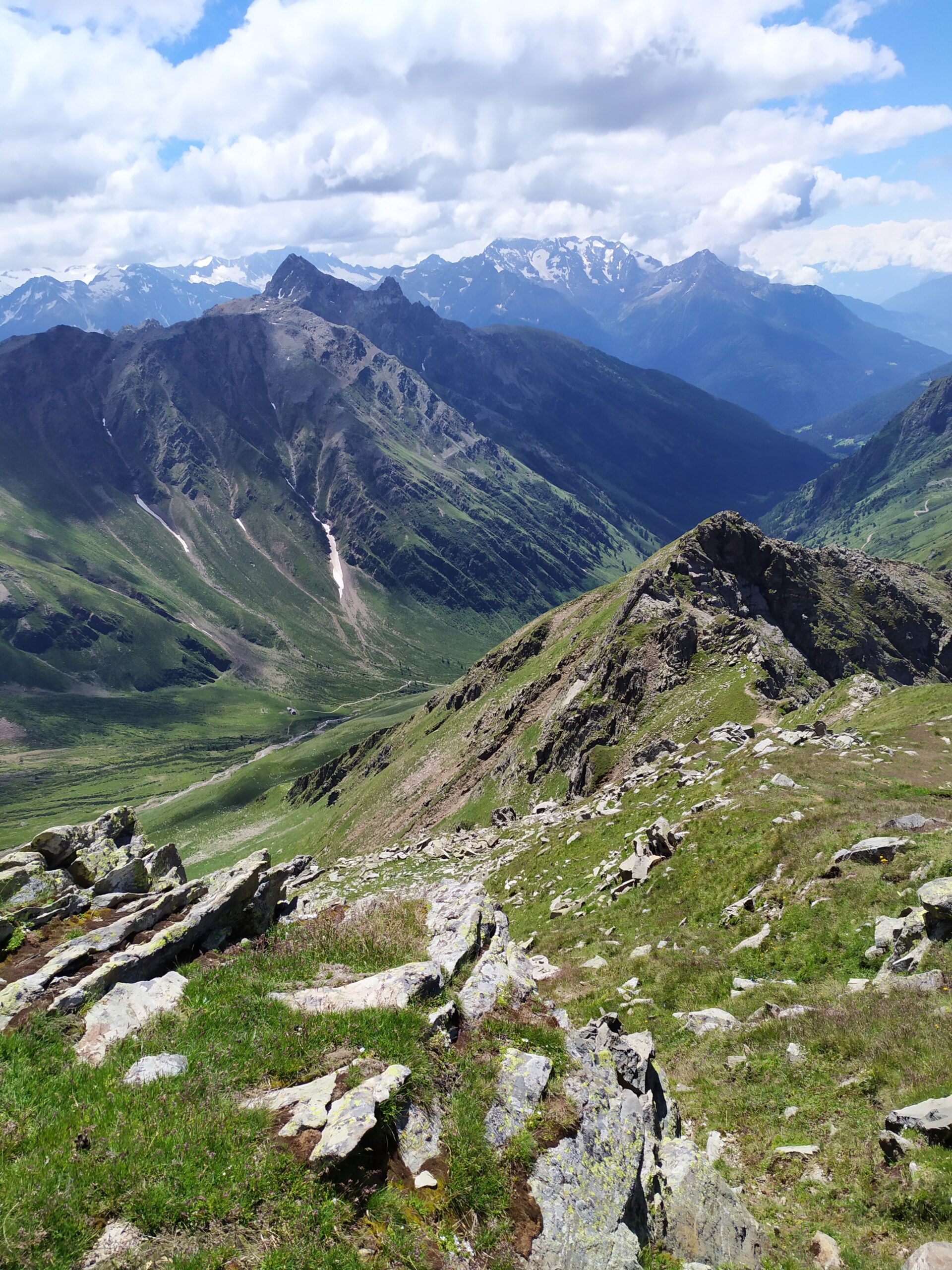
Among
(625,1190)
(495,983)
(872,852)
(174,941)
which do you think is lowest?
(872,852)

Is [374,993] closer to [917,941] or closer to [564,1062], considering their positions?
[564,1062]

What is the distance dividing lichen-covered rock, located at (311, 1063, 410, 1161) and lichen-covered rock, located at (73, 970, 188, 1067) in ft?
16.1

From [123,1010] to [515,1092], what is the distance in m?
8.12

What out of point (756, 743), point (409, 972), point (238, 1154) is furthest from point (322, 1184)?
point (756, 743)

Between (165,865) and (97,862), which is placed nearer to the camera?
(97,862)

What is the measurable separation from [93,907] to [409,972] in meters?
13.7

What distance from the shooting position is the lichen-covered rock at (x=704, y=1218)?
1082 cm

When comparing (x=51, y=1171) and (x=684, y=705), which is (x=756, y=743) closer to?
(x=684, y=705)

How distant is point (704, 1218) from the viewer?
11352 millimetres

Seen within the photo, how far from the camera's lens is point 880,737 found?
117ft

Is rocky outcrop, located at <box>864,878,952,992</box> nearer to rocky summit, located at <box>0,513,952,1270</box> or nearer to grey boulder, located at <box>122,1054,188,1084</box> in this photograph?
rocky summit, located at <box>0,513,952,1270</box>

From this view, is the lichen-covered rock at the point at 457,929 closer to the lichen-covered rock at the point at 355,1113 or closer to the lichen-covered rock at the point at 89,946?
the lichen-covered rock at the point at 355,1113

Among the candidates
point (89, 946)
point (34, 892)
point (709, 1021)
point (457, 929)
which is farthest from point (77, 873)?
point (709, 1021)

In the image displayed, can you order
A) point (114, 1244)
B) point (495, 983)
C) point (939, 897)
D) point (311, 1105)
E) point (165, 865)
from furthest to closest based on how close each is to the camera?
point (165, 865), point (939, 897), point (495, 983), point (311, 1105), point (114, 1244)
